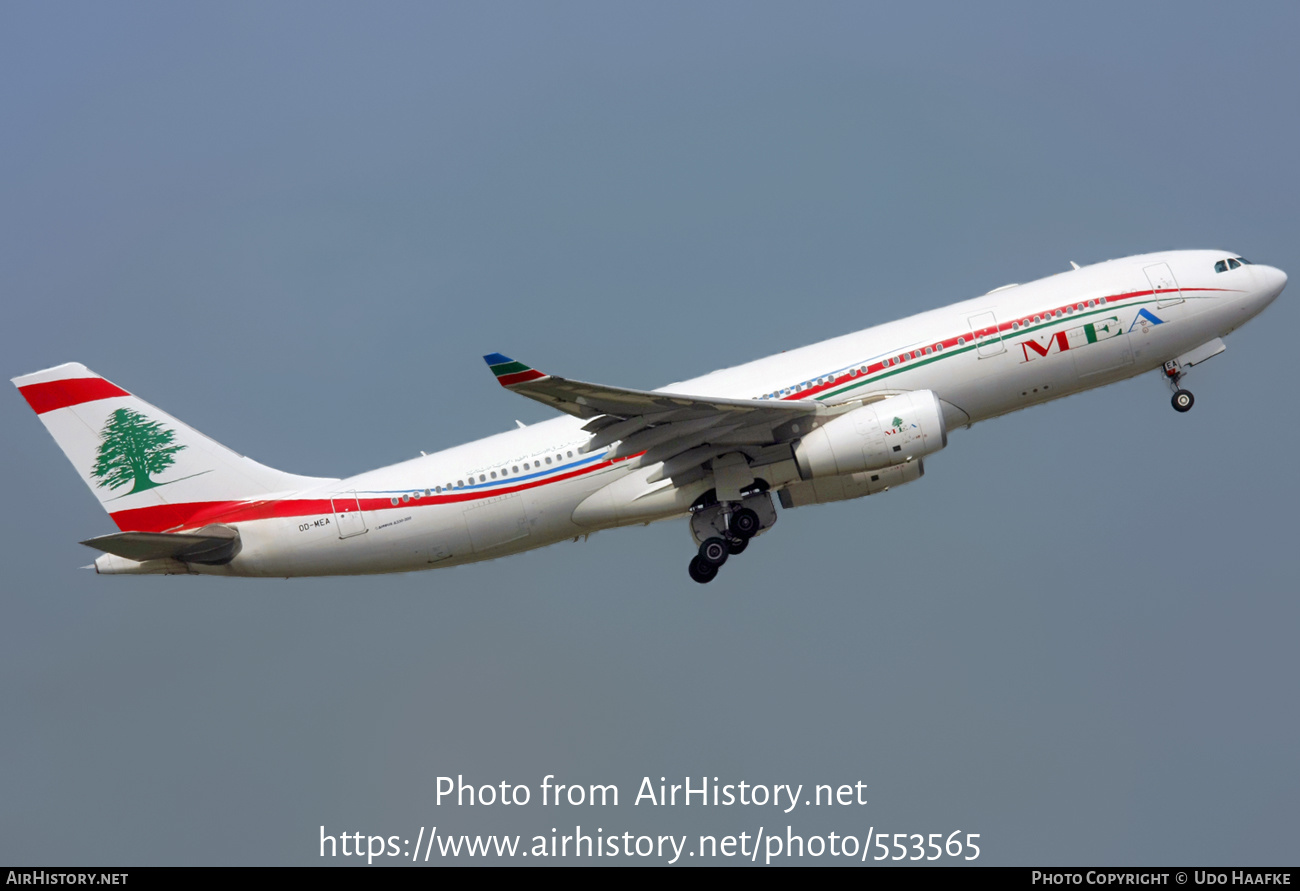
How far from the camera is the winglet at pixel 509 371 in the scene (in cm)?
2711

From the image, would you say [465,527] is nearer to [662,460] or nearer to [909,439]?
[662,460]

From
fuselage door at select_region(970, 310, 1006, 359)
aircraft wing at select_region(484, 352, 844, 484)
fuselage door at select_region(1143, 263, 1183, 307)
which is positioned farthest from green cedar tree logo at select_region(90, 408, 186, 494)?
fuselage door at select_region(1143, 263, 1183, 307)

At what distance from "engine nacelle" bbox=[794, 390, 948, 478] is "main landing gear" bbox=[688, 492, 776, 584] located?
2.66 m

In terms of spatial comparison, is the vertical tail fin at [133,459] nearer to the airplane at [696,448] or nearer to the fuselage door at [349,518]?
the airplane at [696,448]

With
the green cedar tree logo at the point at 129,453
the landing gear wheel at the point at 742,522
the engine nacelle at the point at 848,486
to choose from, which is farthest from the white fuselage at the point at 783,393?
the green cedar tree logo at the point at 129,453

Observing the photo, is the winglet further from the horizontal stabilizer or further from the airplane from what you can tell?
the horizontal stabilizer

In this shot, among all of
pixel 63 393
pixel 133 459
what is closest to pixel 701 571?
pixel 133 459

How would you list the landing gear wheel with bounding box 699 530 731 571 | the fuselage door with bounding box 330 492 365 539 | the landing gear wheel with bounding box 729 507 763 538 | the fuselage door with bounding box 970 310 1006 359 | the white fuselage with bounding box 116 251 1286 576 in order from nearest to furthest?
the fuselage door with bounding box 970 310 1006 359 < the white fuselage with bounding box 116 251 1286 576 < the fuselage door with bounding box 330 492 365 539 < the landing gear wheel with bounding box 729 507 763 538 < the landing gear wheel with bounding box 699 530 731 571

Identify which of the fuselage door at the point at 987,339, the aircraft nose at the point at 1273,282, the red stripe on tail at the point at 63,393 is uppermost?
the aircraft nose at the point at 1273,282

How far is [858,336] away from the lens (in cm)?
3247

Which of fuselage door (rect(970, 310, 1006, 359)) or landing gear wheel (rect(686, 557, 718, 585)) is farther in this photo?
landing gear wheel (rect(686, 557, 718, 585))

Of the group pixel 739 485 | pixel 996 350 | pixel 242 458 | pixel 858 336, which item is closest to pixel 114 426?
pixel 242 458

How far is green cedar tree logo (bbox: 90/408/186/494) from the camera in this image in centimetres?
3403

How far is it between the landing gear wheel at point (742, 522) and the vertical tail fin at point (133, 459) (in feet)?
34.5
